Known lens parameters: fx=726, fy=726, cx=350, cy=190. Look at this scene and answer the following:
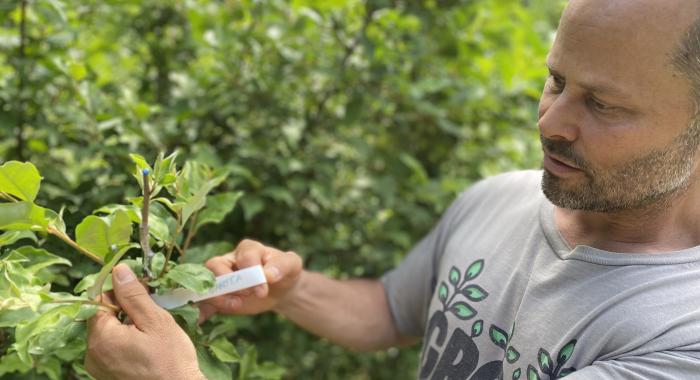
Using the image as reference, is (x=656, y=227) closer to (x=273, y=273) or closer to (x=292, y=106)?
(x=273, y=273)

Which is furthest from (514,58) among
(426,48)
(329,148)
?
(329,148)

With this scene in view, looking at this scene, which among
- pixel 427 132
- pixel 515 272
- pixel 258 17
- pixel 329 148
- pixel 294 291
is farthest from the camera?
pixel 427 132

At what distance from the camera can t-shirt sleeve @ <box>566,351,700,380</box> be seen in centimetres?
120

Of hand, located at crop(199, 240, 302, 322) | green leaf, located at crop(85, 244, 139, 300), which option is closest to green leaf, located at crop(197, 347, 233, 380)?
hand, located at crop(199, 240, 302, 322)

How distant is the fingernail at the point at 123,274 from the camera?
124 cm

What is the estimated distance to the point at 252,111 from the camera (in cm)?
217

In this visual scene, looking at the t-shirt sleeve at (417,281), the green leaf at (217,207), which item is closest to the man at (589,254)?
the green leaf at (217,207)

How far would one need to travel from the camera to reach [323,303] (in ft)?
6.33

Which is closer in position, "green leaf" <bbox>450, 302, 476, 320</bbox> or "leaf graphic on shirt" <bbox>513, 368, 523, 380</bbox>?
"leaf graphic on shirt" <bbox>513, 368, 523, 380</bbox>

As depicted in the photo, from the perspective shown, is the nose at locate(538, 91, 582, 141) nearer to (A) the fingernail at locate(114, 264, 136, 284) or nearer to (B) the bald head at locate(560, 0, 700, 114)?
(B) the bald head at locate(560, 0, 700, 114)

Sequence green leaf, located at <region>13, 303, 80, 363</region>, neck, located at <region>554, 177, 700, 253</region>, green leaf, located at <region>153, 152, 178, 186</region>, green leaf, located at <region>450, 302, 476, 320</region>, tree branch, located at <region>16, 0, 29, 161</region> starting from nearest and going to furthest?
green leaf, located at <region>13, 303, 80, 363</region>
green leaf, located at <region>153, 152, 178, 186</region>
neck, located at <region>554, 177, 700, 253</region>
green leaf, located at <region>450, 302, 476, 320</region>
tree branch, located at <region>16, 0, 29, 161</region>

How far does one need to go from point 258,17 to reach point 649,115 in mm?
1225

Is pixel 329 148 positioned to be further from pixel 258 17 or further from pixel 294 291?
pixel 294 291

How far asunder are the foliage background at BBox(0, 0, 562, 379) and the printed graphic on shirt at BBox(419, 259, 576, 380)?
58 cm
